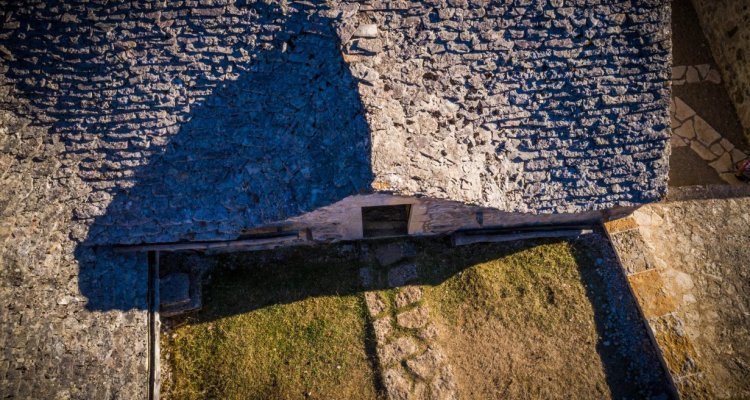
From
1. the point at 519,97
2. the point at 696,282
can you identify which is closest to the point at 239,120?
the point at 519,97

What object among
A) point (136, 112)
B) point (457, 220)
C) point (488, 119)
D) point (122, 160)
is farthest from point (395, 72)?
point (122, 160)

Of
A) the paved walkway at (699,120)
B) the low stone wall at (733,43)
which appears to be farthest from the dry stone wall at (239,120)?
the low stone wall at (733,43)

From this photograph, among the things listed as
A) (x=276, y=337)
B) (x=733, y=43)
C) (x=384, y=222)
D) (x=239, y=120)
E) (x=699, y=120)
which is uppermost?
(x=733, y=43)

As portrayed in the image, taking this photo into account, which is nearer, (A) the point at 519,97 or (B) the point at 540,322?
(A) the point at 519,97

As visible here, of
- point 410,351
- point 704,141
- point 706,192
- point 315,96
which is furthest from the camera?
point 704,141

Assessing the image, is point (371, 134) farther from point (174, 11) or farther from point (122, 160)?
point (122, 160)

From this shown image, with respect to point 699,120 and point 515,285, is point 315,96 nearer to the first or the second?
point 515,285

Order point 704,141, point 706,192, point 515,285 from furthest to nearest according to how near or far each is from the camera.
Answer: point 704,141 → point 706,192 → point 515,285
